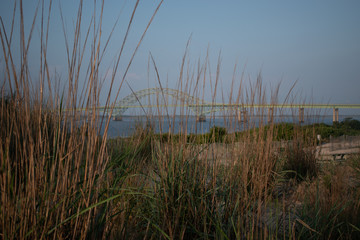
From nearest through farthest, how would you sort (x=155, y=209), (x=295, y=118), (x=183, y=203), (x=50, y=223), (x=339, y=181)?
(x=50, y=223) → (x=183, y=203) → (x=155, y=209) → (x=339, y=181) → (x=295, y=118)

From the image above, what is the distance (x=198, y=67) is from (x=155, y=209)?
3.13 feet

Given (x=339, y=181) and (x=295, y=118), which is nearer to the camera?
(x=339, y=181)

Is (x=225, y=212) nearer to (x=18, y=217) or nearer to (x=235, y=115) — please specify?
(x=235, y=115)

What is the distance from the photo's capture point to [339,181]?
1980 millimetres

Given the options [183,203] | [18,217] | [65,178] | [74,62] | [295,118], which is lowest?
[183,203]

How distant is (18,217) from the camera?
3.07 feet

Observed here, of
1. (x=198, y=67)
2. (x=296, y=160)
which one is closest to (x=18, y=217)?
(x=198, y=67)

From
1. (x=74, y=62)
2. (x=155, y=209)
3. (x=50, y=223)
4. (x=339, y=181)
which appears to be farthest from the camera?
(x=339, y=181)

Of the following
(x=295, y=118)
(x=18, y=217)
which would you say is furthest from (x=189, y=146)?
(x=295, y=118)

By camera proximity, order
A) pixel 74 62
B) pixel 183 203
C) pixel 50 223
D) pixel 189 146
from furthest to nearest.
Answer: pixel 189 146 < pixel 183 203 < pixel 74 62 < pixel 50 223

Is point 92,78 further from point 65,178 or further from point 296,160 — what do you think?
point 296,160

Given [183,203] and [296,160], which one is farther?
[296,160]

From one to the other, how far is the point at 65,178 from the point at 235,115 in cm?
124

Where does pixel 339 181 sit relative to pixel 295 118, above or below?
below
